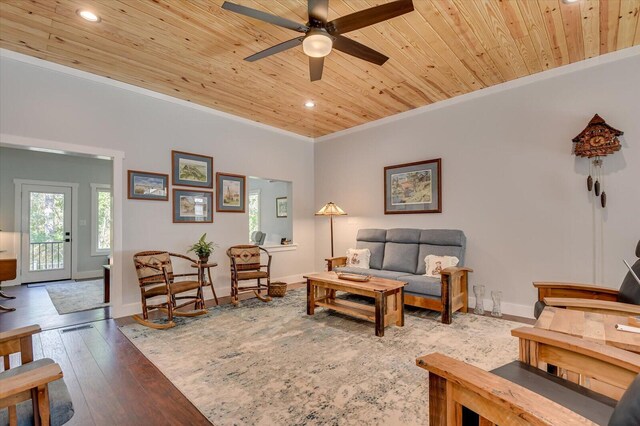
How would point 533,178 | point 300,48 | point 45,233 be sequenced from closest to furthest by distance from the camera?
point 300,48 → point 533,178 → point 45,233

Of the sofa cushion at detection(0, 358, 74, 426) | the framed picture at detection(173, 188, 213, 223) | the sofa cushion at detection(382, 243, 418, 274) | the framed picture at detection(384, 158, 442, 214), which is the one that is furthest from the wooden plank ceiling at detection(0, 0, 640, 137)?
the sofa cushion at detection(0, 358, 74, 426)

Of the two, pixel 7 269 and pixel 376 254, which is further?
pixel 376 254

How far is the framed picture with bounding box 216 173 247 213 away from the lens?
4957 millimetres

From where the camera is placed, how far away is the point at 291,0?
8.03 feet

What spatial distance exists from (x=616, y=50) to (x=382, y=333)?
12.5 ft

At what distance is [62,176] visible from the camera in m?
6.73

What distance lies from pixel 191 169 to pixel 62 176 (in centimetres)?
425

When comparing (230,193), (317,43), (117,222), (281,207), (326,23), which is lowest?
(117,222)

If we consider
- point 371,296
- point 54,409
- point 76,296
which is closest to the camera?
point 54,409

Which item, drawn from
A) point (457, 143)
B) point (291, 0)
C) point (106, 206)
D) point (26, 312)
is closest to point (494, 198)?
point (457, 143)

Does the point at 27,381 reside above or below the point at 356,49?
below

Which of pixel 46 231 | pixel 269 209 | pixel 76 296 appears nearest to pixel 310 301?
pixel 76 296

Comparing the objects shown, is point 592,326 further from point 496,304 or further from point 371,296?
point 496,304

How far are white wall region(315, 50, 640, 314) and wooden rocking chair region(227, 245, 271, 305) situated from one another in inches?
90.9
